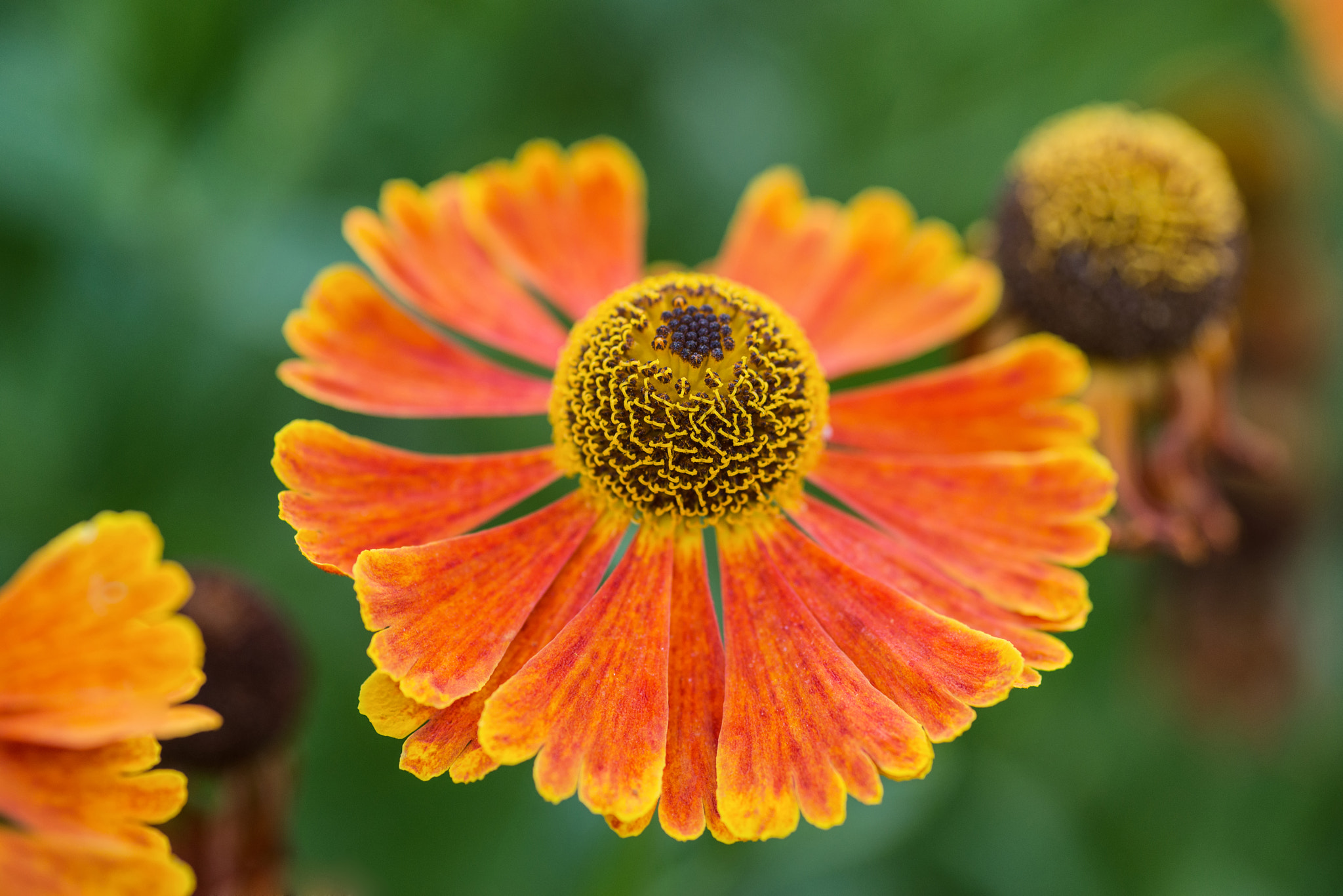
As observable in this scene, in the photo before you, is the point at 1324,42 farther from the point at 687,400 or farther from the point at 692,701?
the point at 692,701

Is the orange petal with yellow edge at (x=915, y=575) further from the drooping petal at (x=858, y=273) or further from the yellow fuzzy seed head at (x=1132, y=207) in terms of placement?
the yellow fuzzy seed head at (x=1132, y=207)

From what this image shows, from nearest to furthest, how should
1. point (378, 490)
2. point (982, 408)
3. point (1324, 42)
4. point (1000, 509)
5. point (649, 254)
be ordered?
point (378, 490)
point (1000, 509)
point (982, 408)
point (649, 254)
point (1324, 42)

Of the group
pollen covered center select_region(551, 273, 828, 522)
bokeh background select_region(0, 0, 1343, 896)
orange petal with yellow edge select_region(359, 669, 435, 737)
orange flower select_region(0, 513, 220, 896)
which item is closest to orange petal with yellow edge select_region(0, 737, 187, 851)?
orange flower select_region(0, 513, 220, 896)

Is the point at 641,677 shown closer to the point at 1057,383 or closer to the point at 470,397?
the point at 470,397

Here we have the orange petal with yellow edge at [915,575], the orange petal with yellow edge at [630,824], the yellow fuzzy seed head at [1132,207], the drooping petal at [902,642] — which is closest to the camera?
the orange petal with yellow edge at [630,824]

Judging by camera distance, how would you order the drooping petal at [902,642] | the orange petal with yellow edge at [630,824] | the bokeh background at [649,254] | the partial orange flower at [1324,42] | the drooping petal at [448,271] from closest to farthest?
the orange petal with yellow edge at [630,824] < the drooping petal at [902,642] < the drooping petal at [448,271] < the bokeh background at [649,254] < the partial orange flower at [1324,42]

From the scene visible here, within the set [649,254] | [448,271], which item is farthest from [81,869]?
[649,254]

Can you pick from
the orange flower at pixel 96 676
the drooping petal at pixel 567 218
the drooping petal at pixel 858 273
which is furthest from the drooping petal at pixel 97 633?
the drooping petal at pixel 858 273

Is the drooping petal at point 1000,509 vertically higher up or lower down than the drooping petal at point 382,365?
lower down
